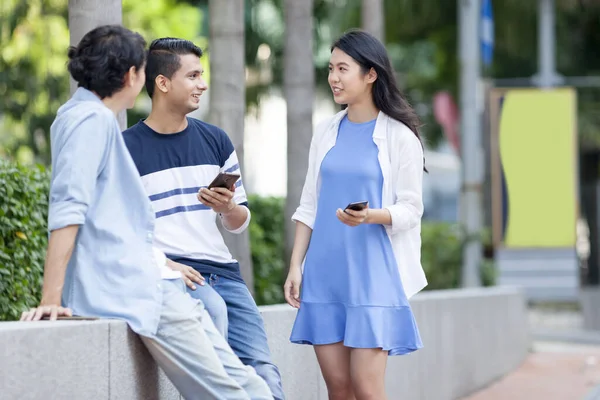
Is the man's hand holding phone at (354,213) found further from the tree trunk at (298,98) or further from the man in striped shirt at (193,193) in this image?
the tree trunk at (298,98)

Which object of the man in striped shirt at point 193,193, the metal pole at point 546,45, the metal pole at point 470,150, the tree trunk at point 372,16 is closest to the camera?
the man in striped shirt at point 193,193

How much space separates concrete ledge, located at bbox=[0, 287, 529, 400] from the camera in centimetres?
430

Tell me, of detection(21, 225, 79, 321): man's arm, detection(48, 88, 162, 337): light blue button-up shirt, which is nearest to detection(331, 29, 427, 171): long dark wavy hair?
detection(48, 88, 162, 337): light blue button-up shirt

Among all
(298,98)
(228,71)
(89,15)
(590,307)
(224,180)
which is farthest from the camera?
(590,307)

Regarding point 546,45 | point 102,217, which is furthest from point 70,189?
point 546,45

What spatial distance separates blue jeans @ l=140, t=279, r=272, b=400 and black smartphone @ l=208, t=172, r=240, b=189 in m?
0.46

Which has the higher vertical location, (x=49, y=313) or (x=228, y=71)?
(x=228, y=71)

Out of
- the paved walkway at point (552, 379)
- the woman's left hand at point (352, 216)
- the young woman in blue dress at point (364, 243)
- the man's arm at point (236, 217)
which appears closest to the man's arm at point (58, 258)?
the man's arm at point (236, 217)

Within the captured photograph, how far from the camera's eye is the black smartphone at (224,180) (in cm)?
474

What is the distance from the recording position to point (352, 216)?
4.98 meters

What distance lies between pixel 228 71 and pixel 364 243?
131 inches

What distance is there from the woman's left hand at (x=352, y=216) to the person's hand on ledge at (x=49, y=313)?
1.13 metres

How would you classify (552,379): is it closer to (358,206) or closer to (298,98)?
(298,98)

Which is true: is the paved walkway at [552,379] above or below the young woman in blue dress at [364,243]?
below
